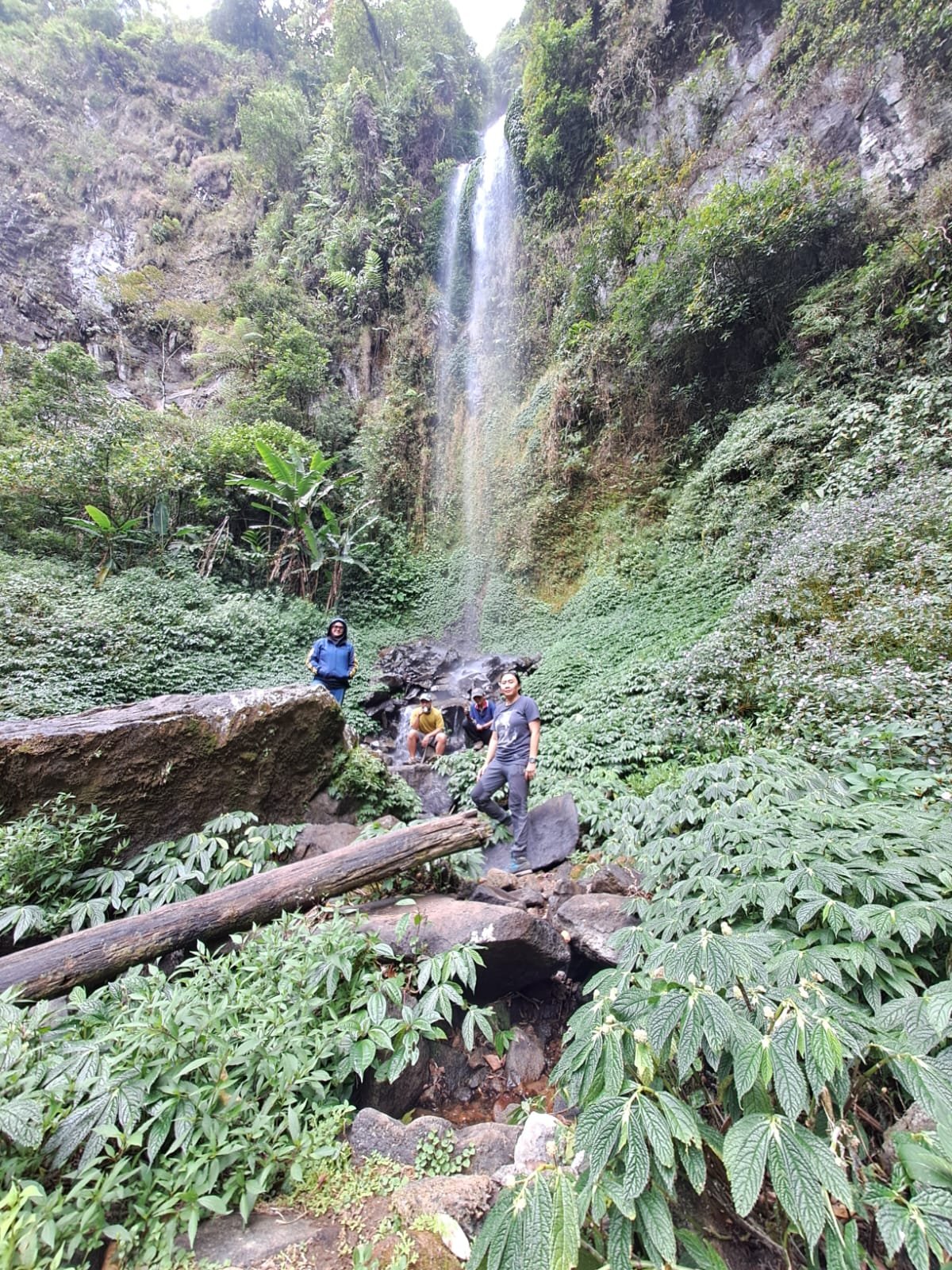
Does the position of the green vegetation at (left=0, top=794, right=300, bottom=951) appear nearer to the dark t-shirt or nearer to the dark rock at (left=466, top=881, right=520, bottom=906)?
the dark rock at (left=466, top=881, right=520, bottom=906)

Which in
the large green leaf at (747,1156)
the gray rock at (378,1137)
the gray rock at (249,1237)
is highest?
the large green leaf at (747,1156)

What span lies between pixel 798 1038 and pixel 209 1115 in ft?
A: 5.48

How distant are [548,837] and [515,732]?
3.08 feet

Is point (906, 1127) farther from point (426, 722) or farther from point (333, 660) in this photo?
point (426, 722)

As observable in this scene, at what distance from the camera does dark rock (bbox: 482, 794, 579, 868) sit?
4.16m

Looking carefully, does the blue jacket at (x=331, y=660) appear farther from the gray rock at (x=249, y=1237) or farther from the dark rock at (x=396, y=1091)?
the gray rock at (x=249, y=1237)

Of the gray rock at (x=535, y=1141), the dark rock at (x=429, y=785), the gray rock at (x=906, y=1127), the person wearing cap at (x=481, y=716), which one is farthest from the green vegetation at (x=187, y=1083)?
the person wearing cap at (x=481, y=716)

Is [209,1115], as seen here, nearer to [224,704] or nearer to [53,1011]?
[53,1011]

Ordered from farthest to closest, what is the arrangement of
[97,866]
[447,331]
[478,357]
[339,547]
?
1. [447,331]
2. [478,357]
3. [339,547]
4. [97,866]

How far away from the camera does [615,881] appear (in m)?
3.14

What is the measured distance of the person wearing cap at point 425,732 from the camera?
6871 millimetres

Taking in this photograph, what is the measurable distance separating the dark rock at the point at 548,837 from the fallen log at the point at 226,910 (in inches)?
48.9

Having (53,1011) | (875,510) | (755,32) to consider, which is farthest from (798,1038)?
(755,32)

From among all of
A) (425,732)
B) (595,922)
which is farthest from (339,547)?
(595,922)
